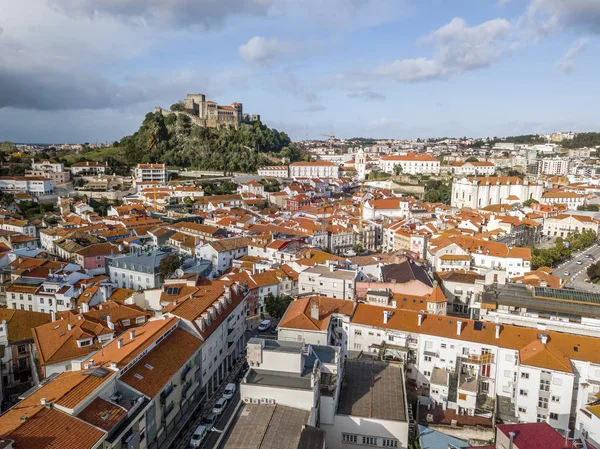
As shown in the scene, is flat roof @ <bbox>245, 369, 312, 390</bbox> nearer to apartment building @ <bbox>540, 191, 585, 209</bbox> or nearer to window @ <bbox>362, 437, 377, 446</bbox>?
window @ <bbox>362, 437, 377, 446</bbox>

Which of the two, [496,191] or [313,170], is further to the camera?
[313,170]

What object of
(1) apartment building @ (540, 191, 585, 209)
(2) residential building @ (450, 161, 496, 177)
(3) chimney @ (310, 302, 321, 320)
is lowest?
(3) chimney @ (310, 302, 321, 320)

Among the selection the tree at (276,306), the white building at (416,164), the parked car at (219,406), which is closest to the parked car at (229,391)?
the parked car at (219,406)

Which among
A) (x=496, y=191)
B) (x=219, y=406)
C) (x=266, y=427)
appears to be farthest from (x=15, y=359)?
(x=496, y=191)

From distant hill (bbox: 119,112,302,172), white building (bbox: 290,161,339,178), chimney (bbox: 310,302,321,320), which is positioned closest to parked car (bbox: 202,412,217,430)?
chimney (bbox: 310,302,321,320)

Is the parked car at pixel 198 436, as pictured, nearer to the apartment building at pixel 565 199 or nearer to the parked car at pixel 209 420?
the parked car at pixel 209 420

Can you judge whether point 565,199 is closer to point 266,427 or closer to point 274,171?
point 274,171

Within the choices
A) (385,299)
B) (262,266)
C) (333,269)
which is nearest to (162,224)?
(262,266)
